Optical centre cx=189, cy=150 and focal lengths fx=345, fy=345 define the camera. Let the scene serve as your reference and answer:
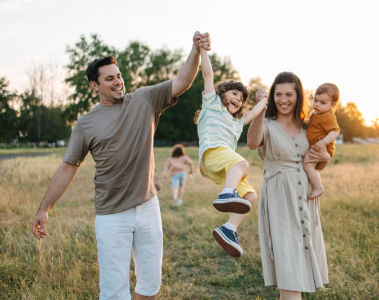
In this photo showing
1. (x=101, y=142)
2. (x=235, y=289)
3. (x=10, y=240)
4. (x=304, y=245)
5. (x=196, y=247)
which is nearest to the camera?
(x=101, y=142)

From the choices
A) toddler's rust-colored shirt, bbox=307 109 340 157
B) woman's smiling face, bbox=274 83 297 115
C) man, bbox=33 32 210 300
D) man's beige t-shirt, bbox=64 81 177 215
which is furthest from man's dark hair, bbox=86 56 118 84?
toddler's rust-colored shirt, bbox=307 109 340 157

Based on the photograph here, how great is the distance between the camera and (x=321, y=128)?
3.22 meters

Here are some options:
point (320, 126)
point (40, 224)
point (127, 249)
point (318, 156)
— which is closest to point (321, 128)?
point (320, 126)

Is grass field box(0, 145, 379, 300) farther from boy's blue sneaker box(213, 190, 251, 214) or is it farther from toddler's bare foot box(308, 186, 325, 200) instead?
boy's blue sneaker box(213, 190, 251, 214)

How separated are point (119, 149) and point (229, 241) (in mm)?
1141

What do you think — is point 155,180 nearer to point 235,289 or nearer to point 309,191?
point 309,191

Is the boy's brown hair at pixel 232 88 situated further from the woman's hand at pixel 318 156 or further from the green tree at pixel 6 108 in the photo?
the green tree at pixel 6 108

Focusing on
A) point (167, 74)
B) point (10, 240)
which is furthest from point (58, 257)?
point (167, 74)

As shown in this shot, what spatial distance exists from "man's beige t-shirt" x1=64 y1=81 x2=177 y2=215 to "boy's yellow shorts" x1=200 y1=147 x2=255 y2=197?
51 cm

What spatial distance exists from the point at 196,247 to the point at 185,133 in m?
51.8

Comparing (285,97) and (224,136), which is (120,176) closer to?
(224,136)

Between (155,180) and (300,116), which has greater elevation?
(300,116)

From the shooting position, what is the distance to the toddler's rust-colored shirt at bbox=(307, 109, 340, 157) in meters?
3.20

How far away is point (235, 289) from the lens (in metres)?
4.50
